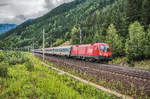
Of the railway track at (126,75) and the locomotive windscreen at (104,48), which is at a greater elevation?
the locomotive windscreen at (104,48)

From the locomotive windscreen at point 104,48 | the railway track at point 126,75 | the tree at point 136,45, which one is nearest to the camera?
the railway track at point 126,75

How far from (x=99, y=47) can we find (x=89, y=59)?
3288mm

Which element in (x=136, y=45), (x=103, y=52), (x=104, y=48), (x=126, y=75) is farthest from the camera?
(x=136, y=45)

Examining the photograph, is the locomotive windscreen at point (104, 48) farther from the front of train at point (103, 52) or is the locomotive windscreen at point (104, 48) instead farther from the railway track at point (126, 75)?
the railway track at point (126, 75)

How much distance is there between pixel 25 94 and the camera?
6695 millimetres

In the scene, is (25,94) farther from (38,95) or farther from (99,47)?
(99,47)

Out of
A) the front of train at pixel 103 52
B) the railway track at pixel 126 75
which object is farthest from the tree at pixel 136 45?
the railway track at pixel 126 75

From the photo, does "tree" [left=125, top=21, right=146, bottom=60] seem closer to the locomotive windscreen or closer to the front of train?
the front of train

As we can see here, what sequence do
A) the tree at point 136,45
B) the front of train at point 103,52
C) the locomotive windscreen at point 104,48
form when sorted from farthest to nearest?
the tree at point 136,45 → the locomotive windscreen at point 104,48 → the front of train at point 103,52

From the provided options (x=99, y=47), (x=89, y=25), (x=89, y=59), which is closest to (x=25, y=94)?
(x=99, y=47)

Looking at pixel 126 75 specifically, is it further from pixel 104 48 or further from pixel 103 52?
pixel 104 48

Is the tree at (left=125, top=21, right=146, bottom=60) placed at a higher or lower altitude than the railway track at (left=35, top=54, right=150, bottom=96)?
higher

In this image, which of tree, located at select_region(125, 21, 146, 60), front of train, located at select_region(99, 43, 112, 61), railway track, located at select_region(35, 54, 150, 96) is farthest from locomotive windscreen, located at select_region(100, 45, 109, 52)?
railway track, located at select_region(35, 54, 150, 96)

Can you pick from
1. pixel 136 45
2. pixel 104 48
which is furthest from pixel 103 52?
pixel 136 45
